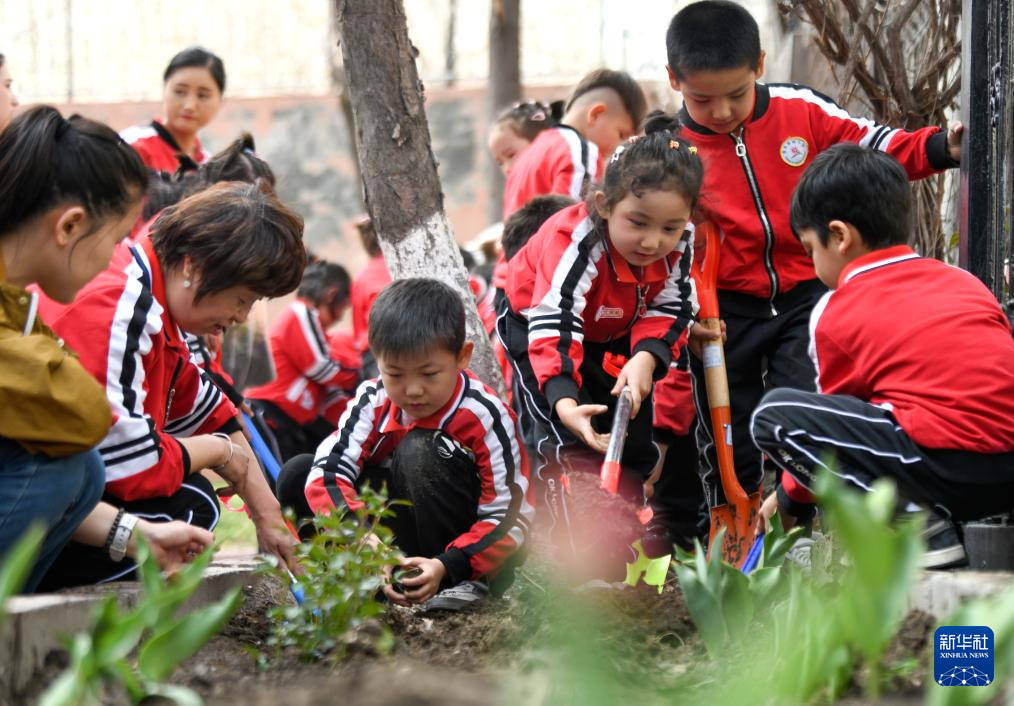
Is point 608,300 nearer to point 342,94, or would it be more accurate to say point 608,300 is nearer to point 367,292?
point 367,292

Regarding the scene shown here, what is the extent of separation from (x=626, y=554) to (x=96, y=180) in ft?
5.99

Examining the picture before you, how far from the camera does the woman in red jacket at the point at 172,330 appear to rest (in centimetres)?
267

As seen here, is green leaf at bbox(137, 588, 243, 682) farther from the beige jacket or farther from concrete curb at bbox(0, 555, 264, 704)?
the beige jacket

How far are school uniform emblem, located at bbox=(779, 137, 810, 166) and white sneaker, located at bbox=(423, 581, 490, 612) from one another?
5.59 ft

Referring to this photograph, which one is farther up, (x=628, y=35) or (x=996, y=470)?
(x=628, y=35)

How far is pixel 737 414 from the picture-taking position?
4.08 m

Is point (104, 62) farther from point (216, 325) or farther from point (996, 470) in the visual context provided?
point (996, 470)

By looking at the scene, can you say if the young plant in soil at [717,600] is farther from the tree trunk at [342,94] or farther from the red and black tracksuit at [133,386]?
the tree trunk at [342,94]

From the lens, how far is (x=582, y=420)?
3.22m

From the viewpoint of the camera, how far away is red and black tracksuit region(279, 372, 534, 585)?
3217 millimetres

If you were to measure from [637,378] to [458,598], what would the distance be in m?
0.79

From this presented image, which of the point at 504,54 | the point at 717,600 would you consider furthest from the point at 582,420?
the point at 504,54

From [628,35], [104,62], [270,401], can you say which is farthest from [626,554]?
[104,62]

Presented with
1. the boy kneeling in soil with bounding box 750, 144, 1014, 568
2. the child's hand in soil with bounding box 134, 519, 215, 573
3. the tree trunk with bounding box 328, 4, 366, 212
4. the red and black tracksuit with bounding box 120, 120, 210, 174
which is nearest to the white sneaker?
the child's hand in soil with bounding box 134, 519, 215, 573
